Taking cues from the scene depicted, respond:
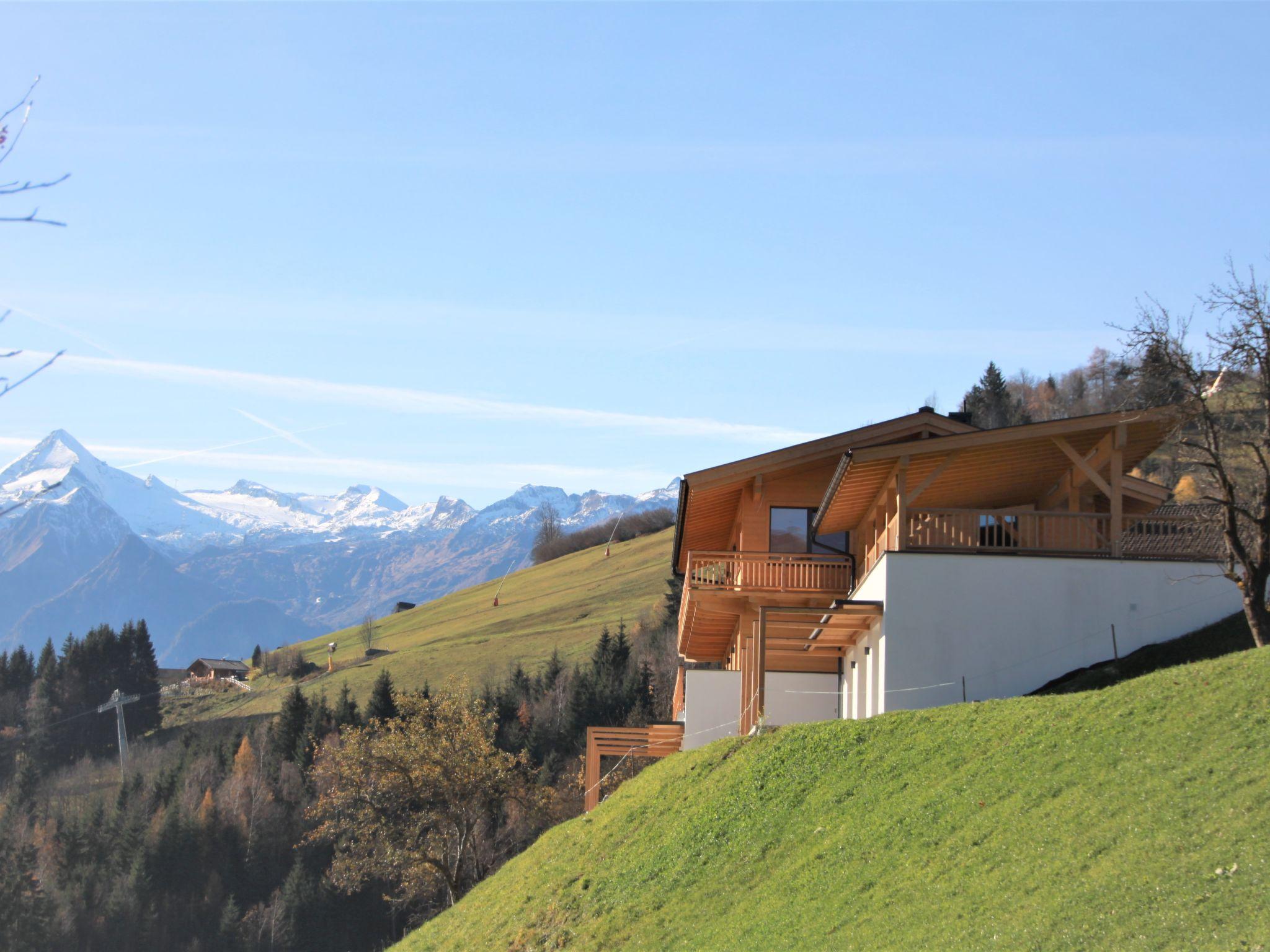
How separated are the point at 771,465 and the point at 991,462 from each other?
690 cm

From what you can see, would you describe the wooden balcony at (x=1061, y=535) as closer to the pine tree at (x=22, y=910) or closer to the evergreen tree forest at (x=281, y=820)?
the evergreen tree forest at (x=281, y=820)

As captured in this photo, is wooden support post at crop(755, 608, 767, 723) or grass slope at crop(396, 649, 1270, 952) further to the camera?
wooden support post at crop(755, 608, 767, 723)

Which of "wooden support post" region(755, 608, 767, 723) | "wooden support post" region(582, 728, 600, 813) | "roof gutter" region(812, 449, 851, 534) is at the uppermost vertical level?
"roof gutter" region(812, 449, 851, 534)

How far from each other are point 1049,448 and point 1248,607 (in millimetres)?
6125

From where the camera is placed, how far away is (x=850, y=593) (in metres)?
30.2

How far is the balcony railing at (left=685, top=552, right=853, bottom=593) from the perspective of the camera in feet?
99.6

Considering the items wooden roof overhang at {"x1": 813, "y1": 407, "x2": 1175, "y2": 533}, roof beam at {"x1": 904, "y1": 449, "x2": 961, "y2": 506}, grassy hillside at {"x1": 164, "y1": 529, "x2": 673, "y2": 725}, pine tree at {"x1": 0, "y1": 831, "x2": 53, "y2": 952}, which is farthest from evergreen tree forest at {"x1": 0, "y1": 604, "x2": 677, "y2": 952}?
roof beam at {"x1": 904, "y1": 449, "x2": 961, "y2": 506}

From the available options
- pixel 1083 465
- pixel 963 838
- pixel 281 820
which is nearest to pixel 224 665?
pixel 281 820

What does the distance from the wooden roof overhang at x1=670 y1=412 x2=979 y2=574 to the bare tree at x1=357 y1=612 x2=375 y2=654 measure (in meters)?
113

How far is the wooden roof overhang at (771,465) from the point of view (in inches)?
1148

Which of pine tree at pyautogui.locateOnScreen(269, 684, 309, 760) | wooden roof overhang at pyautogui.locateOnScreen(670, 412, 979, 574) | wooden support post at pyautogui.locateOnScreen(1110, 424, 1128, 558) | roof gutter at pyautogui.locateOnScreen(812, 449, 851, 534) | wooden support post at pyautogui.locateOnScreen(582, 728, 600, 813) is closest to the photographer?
wooden support post at pyautogui.locateOnScreen(1110, 424, 1128, 558)

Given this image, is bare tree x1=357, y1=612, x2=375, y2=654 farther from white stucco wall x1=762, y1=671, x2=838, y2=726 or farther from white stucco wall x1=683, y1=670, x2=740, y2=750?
white stucco wall x1=683, y1=670, x2=740, y2=750

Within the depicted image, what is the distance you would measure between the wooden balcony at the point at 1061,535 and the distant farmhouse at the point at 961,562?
5 cm

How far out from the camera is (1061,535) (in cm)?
2447
